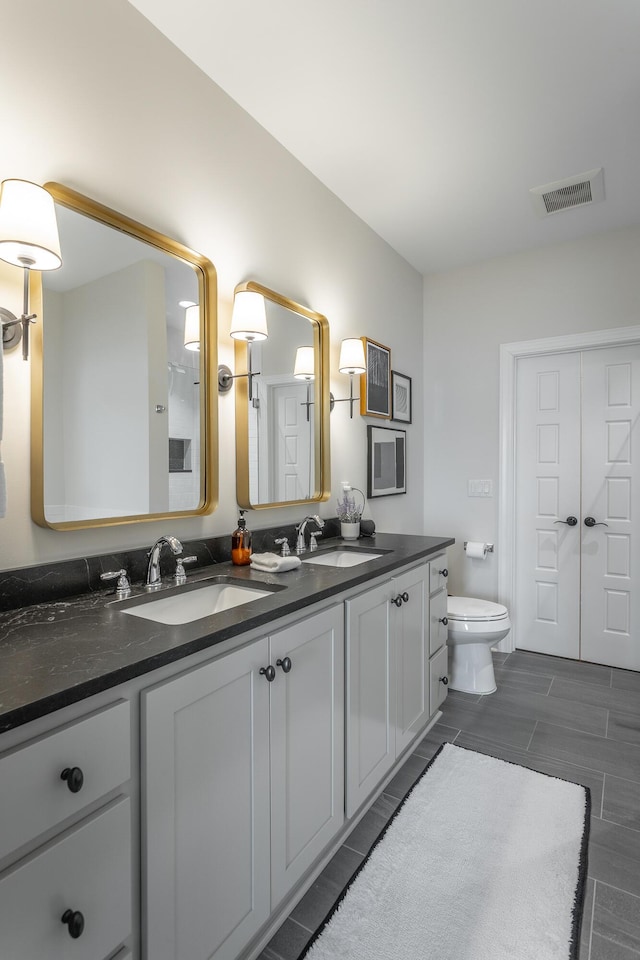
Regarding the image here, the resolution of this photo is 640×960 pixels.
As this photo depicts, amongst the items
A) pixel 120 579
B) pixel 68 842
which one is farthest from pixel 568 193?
pixel 68 842

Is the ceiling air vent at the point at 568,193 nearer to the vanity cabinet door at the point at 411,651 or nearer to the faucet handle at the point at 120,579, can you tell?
the vanity cabinet door at the point at 411,651

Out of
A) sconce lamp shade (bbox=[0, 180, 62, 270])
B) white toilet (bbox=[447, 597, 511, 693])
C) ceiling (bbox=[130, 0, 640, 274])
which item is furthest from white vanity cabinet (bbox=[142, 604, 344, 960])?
ceiling (bbox=[130, 0, 640, 274])

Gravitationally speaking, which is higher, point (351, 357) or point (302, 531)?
point (351, 357)

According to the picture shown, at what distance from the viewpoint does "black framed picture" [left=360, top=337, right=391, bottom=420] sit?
2.93 meters

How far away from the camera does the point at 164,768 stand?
0.98 m

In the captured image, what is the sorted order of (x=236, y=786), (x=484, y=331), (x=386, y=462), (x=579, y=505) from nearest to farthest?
(x=236, y=786) → (x=386, y=462) → (x=579, y=505) → (x=484, y=331)

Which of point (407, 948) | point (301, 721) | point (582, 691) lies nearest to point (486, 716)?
point (582, 691)

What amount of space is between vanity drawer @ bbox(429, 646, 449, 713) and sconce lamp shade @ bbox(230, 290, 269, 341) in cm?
167

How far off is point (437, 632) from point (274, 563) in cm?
112

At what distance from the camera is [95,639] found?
106cm

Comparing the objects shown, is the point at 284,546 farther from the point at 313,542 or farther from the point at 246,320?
the point at 246,320

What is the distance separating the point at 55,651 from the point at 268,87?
6.91ft

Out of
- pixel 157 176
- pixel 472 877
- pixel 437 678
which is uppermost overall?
pixel 157 176

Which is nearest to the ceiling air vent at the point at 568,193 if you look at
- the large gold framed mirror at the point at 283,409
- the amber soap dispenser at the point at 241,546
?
the large gold framed mirror at the point at 283,409
